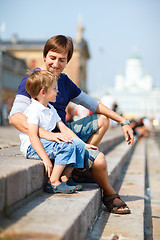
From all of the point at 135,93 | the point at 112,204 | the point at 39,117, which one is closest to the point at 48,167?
the point at 39,117

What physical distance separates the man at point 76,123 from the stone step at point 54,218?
23cm

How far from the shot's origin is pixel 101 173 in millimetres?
2828

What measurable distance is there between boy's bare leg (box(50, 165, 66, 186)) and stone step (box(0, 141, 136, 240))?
104mm

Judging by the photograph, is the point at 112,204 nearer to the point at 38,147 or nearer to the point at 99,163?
the point at 99,163

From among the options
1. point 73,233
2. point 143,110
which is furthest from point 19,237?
point 143,110

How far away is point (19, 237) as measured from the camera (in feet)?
5.42

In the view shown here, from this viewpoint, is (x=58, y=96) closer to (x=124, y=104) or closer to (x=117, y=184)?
(x=117, y=184)

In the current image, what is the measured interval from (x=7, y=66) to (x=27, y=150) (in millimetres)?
36801

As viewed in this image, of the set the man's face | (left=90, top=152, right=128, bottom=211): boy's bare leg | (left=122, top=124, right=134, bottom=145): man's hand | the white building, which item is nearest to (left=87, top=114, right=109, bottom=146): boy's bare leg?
(left=122, top=124, right=134, bottom=145): man's hand

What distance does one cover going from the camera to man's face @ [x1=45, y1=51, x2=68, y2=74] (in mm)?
3045

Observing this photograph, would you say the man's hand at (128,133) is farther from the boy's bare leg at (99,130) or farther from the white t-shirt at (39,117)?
the white t-shirt at (39,117)

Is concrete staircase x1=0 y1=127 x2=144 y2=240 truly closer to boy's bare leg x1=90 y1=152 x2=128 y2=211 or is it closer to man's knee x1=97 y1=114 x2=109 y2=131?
boy's bare leg x1=90 y1=152 x2=128 y2=211

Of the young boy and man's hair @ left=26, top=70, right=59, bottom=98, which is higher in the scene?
man's hair @ left=26, top=70, right=59, bottom=98

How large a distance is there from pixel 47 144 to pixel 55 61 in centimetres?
75
